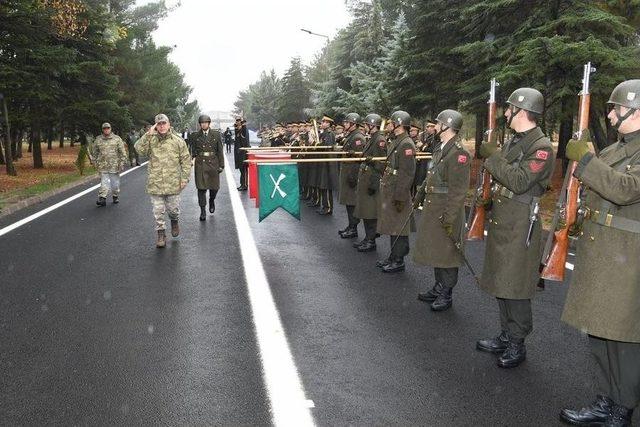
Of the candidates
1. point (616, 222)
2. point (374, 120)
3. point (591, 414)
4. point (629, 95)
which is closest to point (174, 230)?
point (374, 120)

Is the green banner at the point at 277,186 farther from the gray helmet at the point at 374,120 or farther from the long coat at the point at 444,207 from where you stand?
the long coat at the point at 444,207

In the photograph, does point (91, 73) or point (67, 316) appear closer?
point (67, 316)

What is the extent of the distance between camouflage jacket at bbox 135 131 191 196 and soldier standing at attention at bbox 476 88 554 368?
586 centimetres

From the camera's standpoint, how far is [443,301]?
6.06m

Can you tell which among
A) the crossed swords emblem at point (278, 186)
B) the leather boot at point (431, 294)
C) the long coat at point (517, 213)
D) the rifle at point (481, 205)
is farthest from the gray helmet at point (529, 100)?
the crossed swords emblem at point (278, 186)

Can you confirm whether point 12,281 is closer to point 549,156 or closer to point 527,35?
point 549,156

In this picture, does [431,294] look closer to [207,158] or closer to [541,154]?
[541,154]

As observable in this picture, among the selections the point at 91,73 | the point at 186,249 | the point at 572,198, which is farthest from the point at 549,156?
the point at 91,73

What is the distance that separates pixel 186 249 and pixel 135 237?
1382 mm

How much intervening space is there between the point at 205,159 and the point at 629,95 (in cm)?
952

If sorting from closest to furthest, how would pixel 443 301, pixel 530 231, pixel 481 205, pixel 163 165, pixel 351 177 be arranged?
pixel 530 231, pixel 481 205, pixel 443 301, pixel 163 165, pixel 351 177

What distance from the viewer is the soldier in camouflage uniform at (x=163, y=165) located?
933 cm

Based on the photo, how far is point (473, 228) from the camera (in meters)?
5.42

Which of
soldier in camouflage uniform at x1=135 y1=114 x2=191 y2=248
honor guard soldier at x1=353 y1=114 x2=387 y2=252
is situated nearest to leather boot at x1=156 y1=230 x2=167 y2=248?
soldier in camouflage uniform at x1=135 y1=114 x2=191 y2=248
